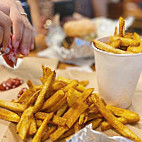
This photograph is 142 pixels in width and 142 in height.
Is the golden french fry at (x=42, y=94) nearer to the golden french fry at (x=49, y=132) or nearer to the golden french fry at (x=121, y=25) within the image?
the golden french fry at (x=49, y=132)

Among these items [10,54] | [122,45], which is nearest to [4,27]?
[10,54]

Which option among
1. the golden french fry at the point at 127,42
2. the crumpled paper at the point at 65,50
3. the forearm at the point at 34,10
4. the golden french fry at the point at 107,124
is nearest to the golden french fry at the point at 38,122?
the golden french fry at the point at 107,124

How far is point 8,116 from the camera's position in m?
0.93

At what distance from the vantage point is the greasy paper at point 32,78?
2.95 ft

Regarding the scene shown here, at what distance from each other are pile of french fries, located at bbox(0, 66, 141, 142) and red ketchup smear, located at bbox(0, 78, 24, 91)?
0.95 feet

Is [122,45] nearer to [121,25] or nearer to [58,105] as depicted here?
[121,25]

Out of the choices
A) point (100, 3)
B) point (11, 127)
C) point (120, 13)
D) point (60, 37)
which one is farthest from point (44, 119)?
point (120, 13)

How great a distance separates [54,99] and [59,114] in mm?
100

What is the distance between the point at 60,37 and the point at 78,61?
58 cm

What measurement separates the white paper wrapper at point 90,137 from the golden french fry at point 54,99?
0.21m

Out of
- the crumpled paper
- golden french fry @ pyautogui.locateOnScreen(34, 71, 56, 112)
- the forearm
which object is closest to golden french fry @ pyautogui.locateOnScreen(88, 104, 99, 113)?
golden french fry @ pyautogui.locateOnScreen(34, 71, 56, 112)

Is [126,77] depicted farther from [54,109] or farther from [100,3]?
[100,3]

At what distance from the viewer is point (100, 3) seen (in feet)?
12.0

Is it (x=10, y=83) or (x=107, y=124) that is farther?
(x=10, y=83)
